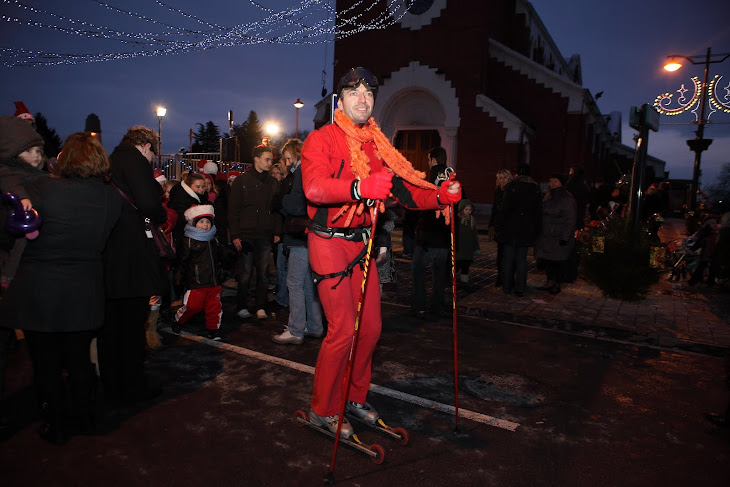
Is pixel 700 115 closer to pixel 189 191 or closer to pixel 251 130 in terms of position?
pixel 189 191

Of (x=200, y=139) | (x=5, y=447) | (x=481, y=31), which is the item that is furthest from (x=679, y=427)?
(x=200, y=139)

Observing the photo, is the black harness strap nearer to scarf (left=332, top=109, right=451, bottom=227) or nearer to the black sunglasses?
scarf (left=332, top=109, right=451, bottom=227)

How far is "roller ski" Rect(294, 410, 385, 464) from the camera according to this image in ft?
10.4

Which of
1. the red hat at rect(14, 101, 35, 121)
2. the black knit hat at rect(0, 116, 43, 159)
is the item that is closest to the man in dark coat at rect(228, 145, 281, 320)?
the red hat at rect(14, 101, 35, 121)

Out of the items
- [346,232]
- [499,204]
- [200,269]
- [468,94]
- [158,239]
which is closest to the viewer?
[346,232]

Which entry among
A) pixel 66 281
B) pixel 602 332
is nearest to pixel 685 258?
pixel 602 332

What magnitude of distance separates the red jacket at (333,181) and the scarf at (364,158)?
0.16 ft

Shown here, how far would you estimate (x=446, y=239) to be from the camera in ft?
22.0

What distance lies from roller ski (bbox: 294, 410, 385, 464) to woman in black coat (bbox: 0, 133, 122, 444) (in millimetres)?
1556

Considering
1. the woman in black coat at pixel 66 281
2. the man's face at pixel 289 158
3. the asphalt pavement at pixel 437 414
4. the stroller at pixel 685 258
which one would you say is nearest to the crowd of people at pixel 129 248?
the woman in black coat at pixel 66 281

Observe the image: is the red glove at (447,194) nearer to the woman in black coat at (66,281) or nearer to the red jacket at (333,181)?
→ the red jacket at (333,181)

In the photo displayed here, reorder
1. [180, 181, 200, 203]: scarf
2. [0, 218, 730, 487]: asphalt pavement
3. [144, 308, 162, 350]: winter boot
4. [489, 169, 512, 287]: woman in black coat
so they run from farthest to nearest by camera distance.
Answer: [489, 169, 512, 287]: woman in black coat, [180, 181, 200, 203]: scarf, [144, 308, 162, 350]: winter boot, [0, 218, 730, 487]: asphalt pavement

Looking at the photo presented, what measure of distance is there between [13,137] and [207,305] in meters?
2.76

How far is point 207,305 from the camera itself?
5.71 meters
